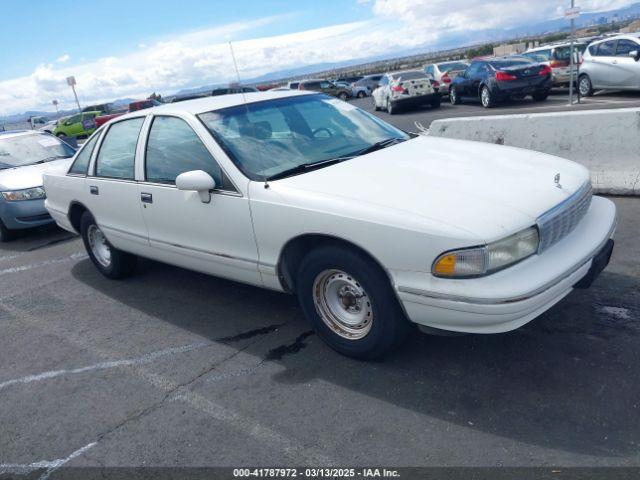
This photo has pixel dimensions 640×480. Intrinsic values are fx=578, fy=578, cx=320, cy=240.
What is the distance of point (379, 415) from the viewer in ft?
10.2

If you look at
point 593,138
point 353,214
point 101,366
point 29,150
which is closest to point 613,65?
point 593,138

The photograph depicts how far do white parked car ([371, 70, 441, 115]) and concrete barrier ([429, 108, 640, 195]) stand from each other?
12.1 m

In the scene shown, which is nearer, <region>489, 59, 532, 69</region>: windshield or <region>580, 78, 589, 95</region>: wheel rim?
<region>580, 78, 589, 95</region>: wheel rim

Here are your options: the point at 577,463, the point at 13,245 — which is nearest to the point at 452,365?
the point at 577,463

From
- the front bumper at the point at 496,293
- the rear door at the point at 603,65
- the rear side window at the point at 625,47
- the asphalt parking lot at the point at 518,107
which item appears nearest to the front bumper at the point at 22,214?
the front bumper at the point at 496,293

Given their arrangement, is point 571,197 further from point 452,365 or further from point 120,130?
point 120,130

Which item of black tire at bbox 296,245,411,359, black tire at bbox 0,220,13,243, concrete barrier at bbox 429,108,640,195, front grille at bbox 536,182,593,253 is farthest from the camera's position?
black tire at bbox 0,220,13,243

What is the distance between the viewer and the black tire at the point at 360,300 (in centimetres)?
328

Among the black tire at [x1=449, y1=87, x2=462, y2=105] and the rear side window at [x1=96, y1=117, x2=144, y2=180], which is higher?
the rear side window at [x1=96, y1=117, x2=144, y2=180]

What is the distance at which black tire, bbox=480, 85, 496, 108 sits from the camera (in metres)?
17.5

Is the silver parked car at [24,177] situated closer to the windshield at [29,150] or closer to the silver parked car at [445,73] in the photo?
→ the windshield at [29,150]

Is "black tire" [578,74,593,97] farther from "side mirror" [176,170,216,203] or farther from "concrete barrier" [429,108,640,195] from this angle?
"side mirror" [176,170,216,203]

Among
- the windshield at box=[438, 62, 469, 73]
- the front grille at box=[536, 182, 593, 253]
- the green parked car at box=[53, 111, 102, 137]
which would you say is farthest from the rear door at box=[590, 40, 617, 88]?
the green parked car at box=[53, 111, 102, 137]

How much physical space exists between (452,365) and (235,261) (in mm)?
1617
